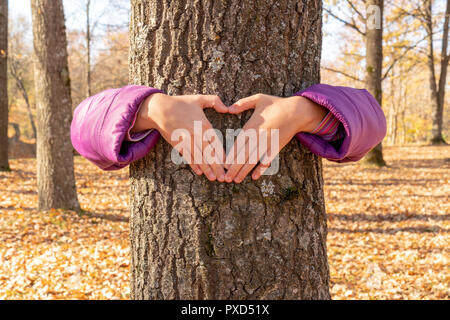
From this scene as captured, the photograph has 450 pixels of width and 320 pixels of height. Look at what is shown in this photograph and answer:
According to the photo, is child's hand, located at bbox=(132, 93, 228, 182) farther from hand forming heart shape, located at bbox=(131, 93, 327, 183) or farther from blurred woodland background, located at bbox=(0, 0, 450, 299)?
blurred woodland background, located at bbox=(0, 0, 450, 299)

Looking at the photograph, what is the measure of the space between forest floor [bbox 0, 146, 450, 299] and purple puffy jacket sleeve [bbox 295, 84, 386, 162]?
3.01 m

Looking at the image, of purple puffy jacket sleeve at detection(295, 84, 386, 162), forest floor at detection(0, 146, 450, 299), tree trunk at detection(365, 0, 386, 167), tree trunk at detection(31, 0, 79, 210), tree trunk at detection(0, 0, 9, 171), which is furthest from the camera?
tree trunk at detection(365, 0, 386, 167)

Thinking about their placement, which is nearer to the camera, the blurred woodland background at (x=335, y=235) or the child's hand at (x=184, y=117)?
the child's hand at (x=184, y=117)

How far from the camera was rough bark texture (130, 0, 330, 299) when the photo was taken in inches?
59.2

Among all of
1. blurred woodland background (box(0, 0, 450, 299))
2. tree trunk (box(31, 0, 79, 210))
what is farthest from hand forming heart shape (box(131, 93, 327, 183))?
tree trunk (box(31, 0, 79, 210))

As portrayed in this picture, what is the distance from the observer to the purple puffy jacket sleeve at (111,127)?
1.41 meters

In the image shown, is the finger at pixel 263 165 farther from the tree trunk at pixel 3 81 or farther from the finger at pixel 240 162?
the tree trunk at pixel 3 81

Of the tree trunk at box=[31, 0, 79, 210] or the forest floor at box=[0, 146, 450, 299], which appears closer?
the forest floor at box=[0, 146, 450, 299]

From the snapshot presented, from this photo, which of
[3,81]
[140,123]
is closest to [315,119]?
[140,123]

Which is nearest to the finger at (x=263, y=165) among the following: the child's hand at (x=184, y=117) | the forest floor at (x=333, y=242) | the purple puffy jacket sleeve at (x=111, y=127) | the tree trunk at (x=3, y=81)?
the child's hand at (x=184, y=117)

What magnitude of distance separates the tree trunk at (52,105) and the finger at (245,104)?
582 cm

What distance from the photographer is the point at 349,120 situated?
1396 mm

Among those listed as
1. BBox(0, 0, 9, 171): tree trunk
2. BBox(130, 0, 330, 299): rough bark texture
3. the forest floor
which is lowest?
the forest floor

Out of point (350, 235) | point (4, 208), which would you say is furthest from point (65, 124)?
point (350, 235)
